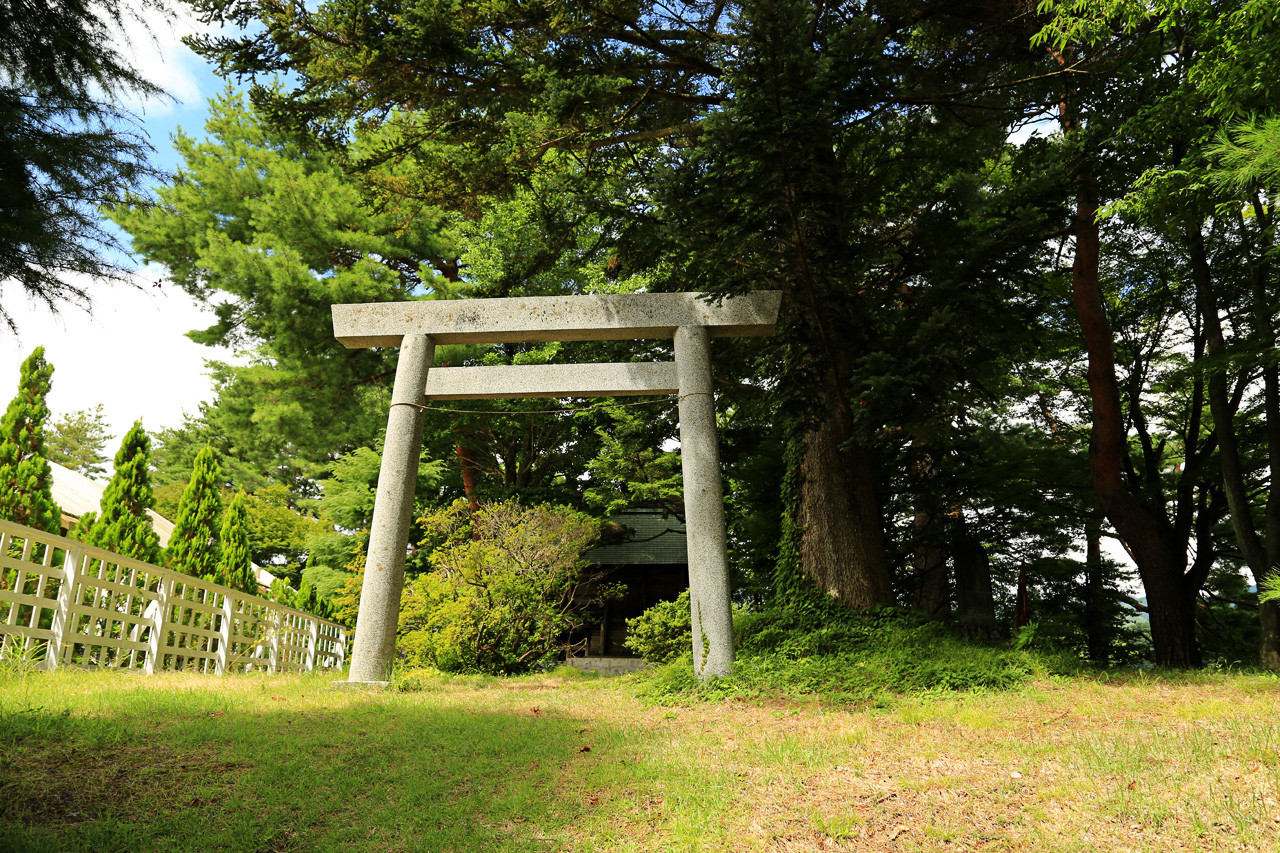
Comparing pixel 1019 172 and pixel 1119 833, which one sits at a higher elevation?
pixel 1019 172

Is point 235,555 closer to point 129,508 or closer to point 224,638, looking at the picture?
point 129,508

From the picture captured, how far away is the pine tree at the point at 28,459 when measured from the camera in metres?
11.2

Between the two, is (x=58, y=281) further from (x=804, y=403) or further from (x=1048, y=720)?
(x=804, y=403)

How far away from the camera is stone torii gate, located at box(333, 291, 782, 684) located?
791cm

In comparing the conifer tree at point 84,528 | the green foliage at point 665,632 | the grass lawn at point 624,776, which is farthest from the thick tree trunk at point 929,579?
the conifer tree at point 84,528

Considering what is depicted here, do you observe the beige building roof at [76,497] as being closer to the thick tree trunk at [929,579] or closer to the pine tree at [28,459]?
the pine tree at [28,459]

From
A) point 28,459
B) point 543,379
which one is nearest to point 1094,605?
point 543,379

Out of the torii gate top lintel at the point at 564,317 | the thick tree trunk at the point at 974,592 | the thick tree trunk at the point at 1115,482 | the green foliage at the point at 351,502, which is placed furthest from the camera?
the green foliage at the point at 351,502

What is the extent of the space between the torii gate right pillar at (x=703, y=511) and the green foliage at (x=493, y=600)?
372 cm

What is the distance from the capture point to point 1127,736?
4594 millimetres

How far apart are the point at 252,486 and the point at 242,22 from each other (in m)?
20.4

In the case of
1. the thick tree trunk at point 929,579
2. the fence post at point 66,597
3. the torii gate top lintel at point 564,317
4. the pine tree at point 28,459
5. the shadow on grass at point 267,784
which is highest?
the torii gate top lintel at point 564,317

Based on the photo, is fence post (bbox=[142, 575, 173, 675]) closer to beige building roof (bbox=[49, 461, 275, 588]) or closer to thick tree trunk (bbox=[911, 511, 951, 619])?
beige building roof (bbox=[49, 461, 275, 588])

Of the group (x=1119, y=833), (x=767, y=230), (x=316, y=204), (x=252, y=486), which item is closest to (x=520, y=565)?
(x=767, y=230)
